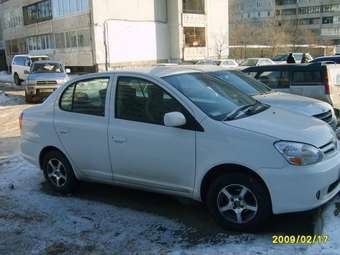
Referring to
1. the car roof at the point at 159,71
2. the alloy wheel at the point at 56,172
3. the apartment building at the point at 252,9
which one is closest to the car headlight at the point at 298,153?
the car roof at the point at 159,71

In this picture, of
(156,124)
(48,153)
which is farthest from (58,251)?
(48,153)

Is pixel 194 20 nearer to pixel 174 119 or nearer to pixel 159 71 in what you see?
pixel 159 71

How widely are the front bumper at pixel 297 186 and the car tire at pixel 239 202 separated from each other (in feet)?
0.40

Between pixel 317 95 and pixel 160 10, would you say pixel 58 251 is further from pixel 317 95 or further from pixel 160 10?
pixel 160 10

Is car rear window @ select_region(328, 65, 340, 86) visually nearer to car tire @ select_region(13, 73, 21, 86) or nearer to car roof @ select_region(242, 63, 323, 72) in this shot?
car roof @ select_region(242, 63, 323, 72)

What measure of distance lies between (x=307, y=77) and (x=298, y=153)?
230 inches

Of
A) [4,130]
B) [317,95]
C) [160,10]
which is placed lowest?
[4,130]

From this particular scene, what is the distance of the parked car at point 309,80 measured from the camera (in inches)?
367

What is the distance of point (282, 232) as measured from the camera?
445cm

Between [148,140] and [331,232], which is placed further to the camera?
[148,140]

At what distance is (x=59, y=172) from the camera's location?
19.7 feet

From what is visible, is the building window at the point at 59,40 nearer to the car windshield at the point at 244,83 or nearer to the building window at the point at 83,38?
the building window at the point at 83,38

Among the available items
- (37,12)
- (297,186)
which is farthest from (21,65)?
(297,186)

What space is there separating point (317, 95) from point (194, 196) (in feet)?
18.8
